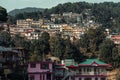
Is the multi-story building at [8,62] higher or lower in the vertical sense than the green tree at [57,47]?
higher

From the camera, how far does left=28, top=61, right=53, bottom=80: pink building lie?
5644 cm

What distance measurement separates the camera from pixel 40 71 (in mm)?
56469

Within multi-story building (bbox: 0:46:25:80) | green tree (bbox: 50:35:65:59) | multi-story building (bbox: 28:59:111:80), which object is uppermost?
multi-story building (bbox: 0:46:25:80)

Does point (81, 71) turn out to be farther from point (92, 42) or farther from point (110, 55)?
point (92, 42)

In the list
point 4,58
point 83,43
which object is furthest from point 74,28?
point 4,58

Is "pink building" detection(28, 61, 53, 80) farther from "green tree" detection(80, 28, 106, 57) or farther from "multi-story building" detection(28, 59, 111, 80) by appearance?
"green tree" detection(80, 28, 106, 57)

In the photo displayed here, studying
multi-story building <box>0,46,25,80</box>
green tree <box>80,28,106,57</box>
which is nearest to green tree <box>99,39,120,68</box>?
green tree <box>80,28,106,57</box>

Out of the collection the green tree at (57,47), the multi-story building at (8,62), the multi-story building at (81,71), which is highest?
the multi-story building at (8,62)

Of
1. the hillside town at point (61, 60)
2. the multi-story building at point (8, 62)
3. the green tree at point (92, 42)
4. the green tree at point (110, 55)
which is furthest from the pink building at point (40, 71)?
the green tree at point (92, 42)

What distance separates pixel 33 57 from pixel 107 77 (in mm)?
12894

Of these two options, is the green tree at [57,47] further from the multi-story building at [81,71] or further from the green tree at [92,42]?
the multi-story building at [81,71]

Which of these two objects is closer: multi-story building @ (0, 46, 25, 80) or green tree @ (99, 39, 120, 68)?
multi-story building @ (0, 46, 25, 80)

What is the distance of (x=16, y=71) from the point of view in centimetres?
5256

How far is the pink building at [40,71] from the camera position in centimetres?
5644
